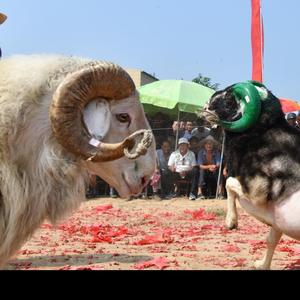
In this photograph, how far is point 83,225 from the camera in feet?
33.9

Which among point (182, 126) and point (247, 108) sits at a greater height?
point (247, 108)

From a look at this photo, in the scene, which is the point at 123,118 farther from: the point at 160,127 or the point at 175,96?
the point at 160,127

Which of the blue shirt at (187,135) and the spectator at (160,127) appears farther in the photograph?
the spectator at (160,127)

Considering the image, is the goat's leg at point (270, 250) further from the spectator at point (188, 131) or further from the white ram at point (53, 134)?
the spectator at point (188, 131)

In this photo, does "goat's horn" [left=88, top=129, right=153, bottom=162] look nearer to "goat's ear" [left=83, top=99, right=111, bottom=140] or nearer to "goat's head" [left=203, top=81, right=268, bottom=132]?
"goat's ear" [left=83, top=99, right=111, bottom=140]

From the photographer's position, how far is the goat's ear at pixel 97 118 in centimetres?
348

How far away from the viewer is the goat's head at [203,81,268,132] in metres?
5.86

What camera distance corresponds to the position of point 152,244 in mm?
8094

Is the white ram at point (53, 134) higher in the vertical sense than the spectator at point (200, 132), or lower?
higher

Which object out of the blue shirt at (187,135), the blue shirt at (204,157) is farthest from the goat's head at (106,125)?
the blue shirt at (187,135)

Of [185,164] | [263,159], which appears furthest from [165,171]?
[263,159]

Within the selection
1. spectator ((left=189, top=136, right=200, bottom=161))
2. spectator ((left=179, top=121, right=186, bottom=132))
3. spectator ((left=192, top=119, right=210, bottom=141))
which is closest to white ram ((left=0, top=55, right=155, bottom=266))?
spectator ((left=189, top=136, right=200, bottom=161))

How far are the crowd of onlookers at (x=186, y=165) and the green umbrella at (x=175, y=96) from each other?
591 mm

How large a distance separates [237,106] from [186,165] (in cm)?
942
